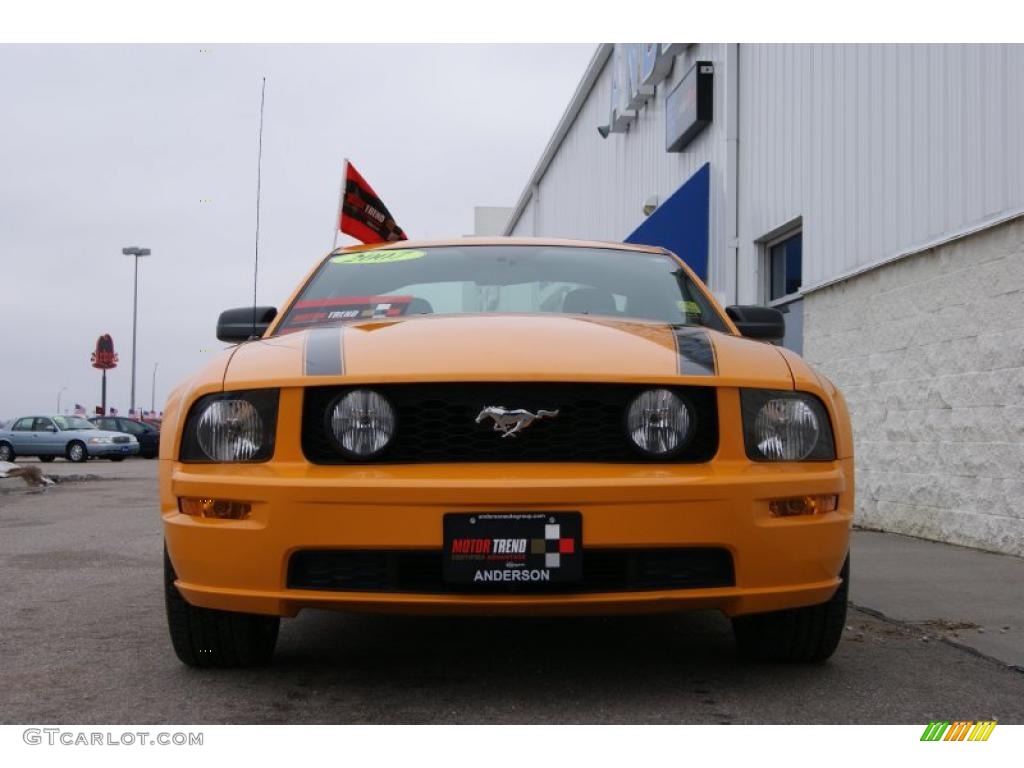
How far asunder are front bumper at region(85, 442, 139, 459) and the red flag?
58.8 feet

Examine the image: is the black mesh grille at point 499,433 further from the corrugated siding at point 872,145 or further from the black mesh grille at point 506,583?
the corrugated siding at point 872,145

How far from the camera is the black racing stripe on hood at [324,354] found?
2.92 meters

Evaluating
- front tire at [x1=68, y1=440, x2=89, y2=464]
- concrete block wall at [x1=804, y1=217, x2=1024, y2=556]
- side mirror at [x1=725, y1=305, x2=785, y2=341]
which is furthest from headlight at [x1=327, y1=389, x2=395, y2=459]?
front tire at [x1=68, y1=440, x2=89, y2=464]

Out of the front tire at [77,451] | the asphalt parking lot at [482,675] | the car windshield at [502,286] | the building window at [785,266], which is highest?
the building window at [785,266]

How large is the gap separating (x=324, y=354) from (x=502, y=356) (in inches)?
19.3

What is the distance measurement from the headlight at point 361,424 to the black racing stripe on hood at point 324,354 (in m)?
0.10

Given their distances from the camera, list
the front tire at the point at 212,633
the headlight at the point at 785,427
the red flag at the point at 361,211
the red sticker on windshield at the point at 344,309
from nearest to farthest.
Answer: the headlight at the point at 785,427 → the front tire at the point at 212,633 → the red sticker on windshield at the point at 344,309 → the red flag at the point at 361,211

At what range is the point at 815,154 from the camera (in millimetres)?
9180

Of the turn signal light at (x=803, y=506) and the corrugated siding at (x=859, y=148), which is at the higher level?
the corrugated siding at (x=859, y=148)

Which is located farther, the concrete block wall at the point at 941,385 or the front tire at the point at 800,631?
the concrete block wall at the point at 941,385

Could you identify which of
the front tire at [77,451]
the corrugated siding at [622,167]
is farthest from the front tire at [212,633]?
the front tire at [77,451]

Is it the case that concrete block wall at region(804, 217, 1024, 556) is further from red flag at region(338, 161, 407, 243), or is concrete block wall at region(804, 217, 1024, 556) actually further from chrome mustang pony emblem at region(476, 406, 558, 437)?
red flag at region(338, 161, 407, 243)

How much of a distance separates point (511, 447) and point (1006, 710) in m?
1.43

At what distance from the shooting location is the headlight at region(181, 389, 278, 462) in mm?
2900
